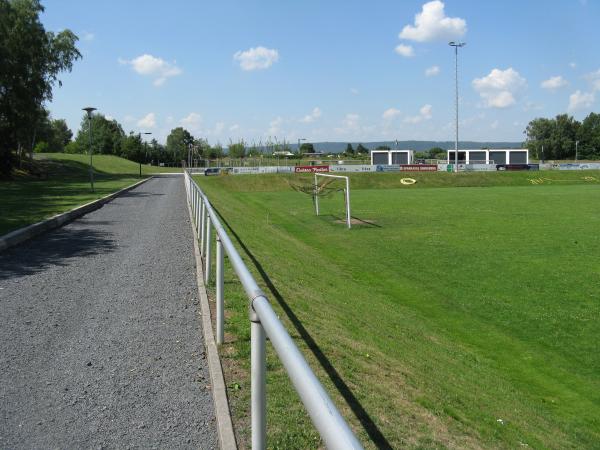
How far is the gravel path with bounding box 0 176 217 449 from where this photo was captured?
403 cm

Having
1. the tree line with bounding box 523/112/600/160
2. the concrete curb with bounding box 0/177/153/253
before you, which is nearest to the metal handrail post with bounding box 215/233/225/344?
the concrete curb with bounding box 0/177/153/253

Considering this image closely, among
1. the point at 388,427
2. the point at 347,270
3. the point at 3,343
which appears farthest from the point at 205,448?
the point at 347,270

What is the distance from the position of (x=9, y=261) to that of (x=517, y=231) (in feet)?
53.7

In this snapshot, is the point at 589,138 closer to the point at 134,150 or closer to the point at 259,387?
Result: the point at 134,150

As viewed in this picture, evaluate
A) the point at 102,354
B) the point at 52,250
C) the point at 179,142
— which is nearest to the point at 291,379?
the point at 102,354

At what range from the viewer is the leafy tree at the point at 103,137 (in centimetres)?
12912

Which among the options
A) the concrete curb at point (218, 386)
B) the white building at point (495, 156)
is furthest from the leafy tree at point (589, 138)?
the concrete curb at point (218, 386)

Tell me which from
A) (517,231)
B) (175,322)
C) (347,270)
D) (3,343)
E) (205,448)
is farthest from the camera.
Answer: (517,231)

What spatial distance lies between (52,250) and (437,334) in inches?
312

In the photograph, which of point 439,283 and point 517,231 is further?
point 517,231

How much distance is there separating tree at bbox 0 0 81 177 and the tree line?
12155 centimetres

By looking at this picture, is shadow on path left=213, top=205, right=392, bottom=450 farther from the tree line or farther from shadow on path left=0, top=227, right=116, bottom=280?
the tree line

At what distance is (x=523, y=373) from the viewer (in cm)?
753

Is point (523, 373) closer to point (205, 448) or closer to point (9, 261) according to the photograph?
point (205, 448)
